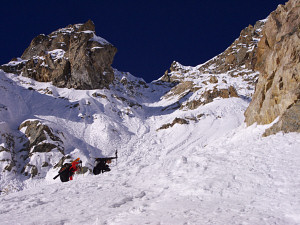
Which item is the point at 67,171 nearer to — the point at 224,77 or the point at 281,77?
the point at 281,77

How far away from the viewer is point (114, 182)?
9.07m

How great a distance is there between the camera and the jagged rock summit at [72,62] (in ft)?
194

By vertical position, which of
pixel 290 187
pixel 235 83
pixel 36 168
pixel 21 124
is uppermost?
pixel 235 83

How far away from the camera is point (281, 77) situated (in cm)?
1429

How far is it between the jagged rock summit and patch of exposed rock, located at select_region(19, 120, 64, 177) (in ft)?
89.5

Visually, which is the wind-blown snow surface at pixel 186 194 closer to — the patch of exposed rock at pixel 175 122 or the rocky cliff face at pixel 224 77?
the patch of exposed rock at pixel 175 122

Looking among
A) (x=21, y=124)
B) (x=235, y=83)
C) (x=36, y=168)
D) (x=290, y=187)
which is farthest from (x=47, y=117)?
(x=235, y=83)

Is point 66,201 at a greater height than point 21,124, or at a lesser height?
lesser

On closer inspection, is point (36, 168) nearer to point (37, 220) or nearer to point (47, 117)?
point (47, 117)

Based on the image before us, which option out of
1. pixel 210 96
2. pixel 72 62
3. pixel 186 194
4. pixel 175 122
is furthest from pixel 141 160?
pixel 72 62

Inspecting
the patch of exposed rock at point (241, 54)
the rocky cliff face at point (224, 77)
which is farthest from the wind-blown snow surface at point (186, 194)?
the patch of exposed rock at point (241, 54)

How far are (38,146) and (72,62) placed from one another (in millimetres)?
38095

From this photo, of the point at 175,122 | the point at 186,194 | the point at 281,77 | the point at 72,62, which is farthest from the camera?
the point at 72,62

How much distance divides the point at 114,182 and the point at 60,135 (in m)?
26.2
